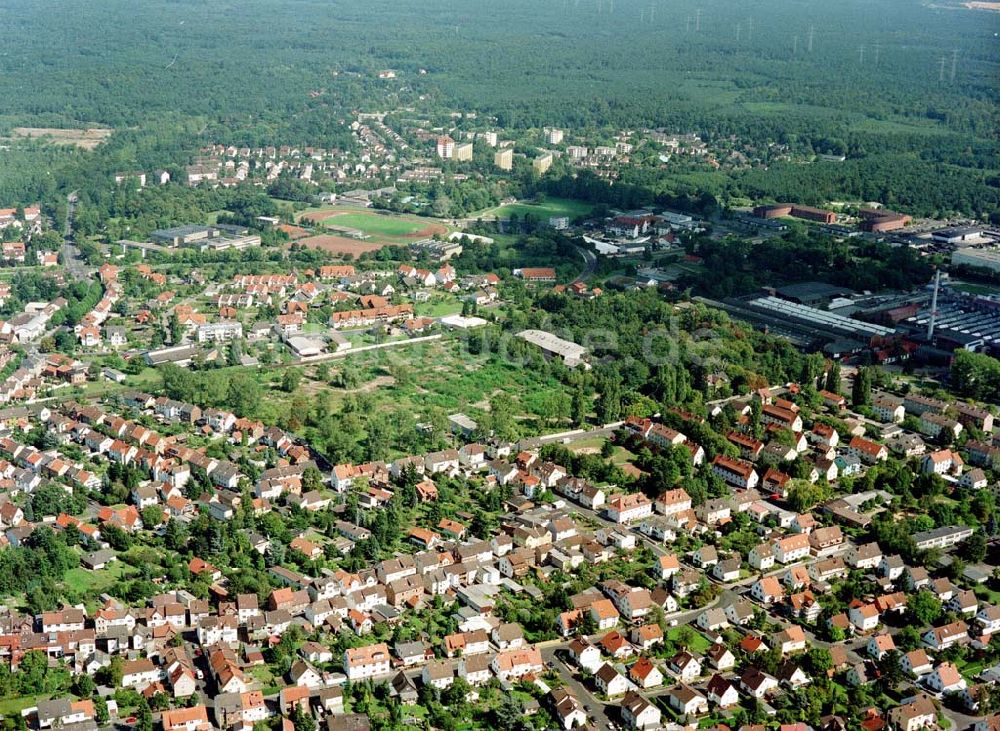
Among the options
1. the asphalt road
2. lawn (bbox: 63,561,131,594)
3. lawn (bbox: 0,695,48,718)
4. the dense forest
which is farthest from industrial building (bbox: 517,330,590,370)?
the dense forest

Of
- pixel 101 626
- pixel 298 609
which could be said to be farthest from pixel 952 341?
pixel 101 626

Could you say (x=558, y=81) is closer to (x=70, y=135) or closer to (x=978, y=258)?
(x=70, y=135)

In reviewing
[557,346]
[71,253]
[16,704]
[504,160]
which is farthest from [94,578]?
[504,160]

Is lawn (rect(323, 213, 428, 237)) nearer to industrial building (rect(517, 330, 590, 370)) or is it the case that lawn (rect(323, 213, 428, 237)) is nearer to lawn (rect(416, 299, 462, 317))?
lawn (rect(416, 299, 462, 317))

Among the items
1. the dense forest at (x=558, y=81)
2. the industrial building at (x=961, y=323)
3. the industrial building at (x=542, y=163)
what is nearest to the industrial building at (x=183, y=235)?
the dense forest at (x=558, y=81)

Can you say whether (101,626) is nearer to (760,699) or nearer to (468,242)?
(760,699)

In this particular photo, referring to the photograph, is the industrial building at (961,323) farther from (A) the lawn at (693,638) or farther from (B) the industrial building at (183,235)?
(B) the industrial building at (183,235)
